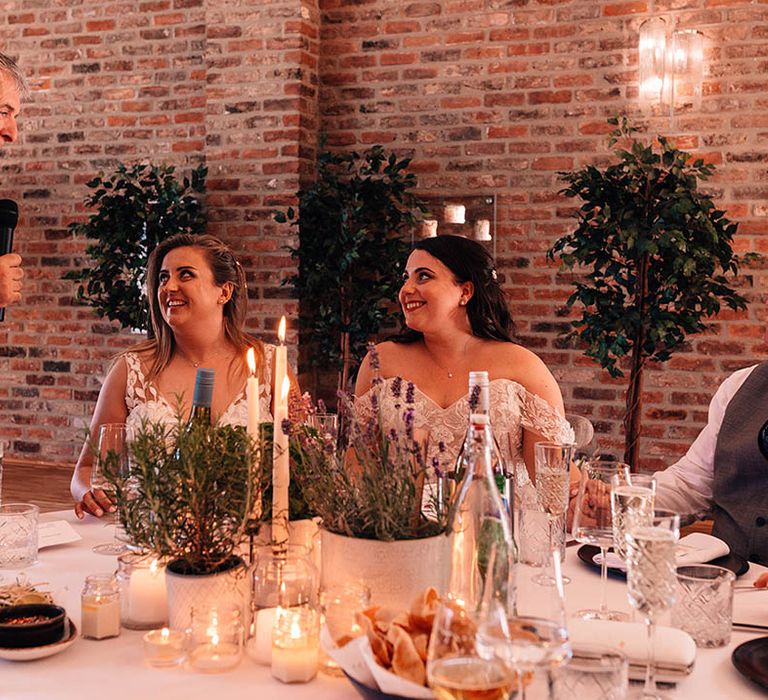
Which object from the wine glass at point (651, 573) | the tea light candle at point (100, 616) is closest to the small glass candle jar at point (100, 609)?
the tea light candle at point (100, 616)

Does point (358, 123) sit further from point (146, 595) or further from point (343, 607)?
point (343, 607)

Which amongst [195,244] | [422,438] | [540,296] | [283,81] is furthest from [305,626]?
[283,81]

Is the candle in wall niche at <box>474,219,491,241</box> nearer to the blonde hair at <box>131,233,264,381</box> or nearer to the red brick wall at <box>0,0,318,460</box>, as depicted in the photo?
the red brick wall at <box>0,0,318,460</box>

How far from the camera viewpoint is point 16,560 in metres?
1.80

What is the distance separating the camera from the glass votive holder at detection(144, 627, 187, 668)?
1321mm

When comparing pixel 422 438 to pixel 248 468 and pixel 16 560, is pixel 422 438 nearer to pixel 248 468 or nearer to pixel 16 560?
pixel 248 468

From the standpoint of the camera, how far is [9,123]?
9.68 ft

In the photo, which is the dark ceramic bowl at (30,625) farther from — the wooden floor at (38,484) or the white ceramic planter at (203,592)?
the wooden floor at (38,484)

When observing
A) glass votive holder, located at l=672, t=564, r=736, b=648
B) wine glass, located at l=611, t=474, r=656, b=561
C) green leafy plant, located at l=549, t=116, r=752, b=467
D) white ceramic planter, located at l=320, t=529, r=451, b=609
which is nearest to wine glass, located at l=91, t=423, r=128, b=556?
white ceramic planter, located at l=320, t=529, r=451, b=609

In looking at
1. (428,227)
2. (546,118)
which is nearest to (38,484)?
(428,227)

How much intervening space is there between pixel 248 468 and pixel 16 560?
68cm

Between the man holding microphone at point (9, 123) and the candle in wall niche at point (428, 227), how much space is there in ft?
8.41

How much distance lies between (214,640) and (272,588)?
5.4 inches

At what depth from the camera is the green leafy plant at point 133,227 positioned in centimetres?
542
